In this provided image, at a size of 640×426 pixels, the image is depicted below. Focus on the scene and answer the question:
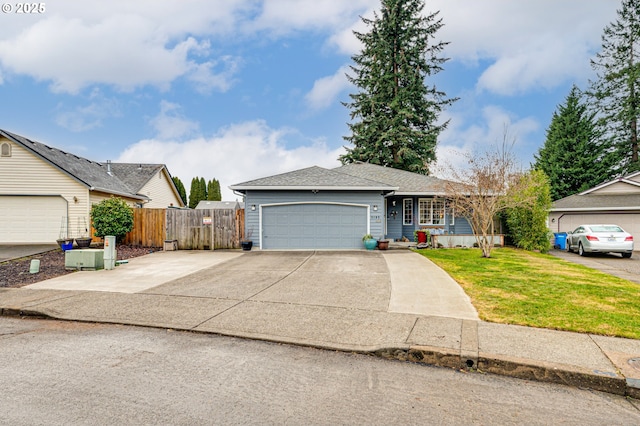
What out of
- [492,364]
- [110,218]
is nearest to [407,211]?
[110,218]

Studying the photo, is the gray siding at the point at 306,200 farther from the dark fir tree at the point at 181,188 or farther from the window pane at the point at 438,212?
the dark fir tree at the point at 181,188

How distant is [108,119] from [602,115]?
3876cm

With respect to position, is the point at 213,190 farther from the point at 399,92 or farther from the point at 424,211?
the point at 424,211

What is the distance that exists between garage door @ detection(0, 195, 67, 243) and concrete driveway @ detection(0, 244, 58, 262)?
1.85 ft

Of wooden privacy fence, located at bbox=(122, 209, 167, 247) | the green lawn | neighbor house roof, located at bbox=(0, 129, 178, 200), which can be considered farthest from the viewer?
wooden privacy fence, located at bbox=(122, 209, 167, 247)

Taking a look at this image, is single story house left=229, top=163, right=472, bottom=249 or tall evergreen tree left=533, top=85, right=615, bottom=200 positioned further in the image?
tall evergreen tree left=533, top=85, right=615, bottom=200

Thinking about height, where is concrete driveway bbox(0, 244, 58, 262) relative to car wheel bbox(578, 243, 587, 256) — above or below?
above

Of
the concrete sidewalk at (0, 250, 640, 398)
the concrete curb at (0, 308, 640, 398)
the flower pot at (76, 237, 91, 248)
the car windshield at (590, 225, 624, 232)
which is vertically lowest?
the concrete curb at (0, 308, 640, 398)

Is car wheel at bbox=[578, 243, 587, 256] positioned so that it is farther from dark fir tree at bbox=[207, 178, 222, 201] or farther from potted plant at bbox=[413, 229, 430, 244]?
dark fir tree at bbox=[207, 178, 222, 201]

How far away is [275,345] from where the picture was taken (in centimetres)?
419

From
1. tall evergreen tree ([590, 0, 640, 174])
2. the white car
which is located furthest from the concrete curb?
tall evergreen tree ([590, 0, 640, 174])

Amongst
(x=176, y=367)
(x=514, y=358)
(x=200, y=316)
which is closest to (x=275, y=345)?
(x=176, y=367)

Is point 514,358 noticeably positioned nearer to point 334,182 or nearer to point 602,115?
point 334,182

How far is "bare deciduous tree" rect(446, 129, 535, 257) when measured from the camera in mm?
13125
